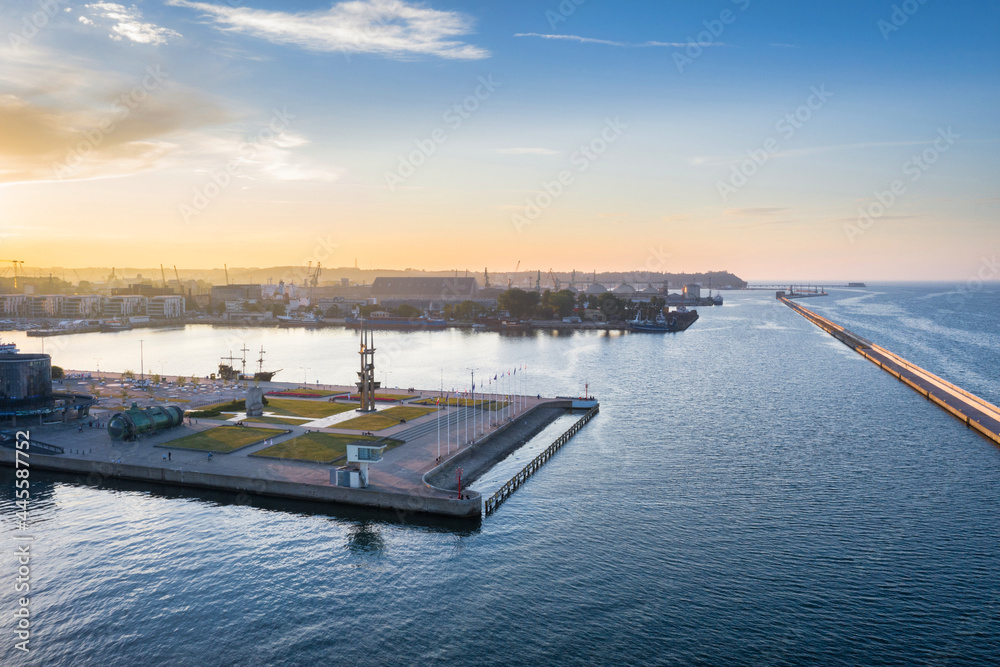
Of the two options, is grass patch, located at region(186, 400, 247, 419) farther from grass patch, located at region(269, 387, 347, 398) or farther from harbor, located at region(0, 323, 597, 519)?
grass patch, located at region(269, 387, 347, 398)

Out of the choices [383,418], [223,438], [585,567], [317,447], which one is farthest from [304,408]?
[585,567]

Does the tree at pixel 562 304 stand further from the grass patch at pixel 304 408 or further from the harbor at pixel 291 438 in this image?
the grass patch at pixel 304 408

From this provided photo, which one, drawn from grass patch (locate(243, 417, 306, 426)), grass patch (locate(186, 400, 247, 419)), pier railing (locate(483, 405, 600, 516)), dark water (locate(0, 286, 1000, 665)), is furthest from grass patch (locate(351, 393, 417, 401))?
dark water (locate(0, 286, 1000, 665))

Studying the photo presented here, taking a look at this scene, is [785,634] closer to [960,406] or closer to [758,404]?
[758,404]

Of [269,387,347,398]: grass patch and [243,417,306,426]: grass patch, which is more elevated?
[269,387,347,398]: grass patch

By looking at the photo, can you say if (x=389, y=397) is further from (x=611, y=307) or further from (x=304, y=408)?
(x=611, y=307)

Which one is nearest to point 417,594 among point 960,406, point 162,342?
point 960,406
